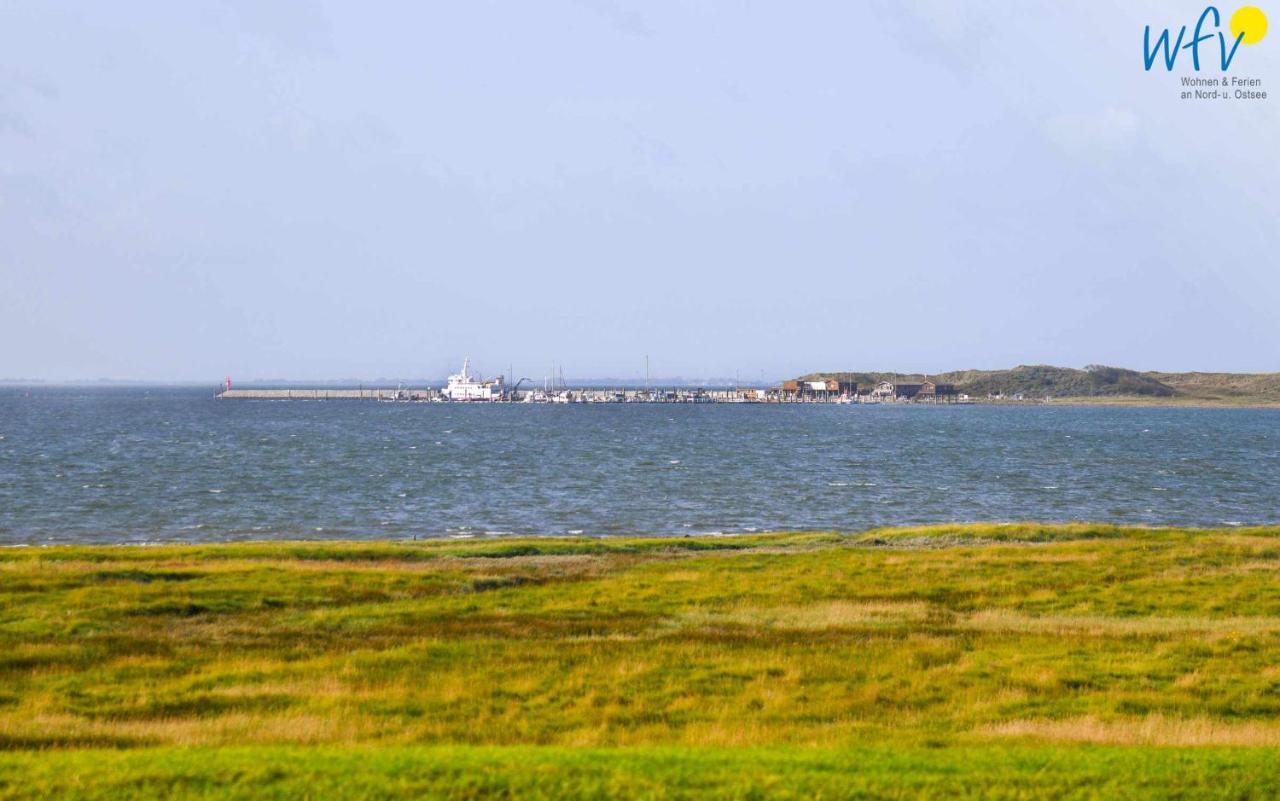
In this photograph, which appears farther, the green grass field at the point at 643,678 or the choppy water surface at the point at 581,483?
the choppy water surface at the point at 581,483

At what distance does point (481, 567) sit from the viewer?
135 ft

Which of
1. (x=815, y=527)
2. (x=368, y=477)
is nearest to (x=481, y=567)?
(x=815, y=527)

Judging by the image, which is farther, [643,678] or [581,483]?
[581,483]

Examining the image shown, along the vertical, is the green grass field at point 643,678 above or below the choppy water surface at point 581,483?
above

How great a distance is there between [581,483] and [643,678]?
65.9m

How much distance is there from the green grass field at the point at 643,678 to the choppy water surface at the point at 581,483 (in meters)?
23.4

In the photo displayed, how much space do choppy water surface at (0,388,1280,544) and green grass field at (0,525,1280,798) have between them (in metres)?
23.4

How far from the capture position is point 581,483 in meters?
88.0

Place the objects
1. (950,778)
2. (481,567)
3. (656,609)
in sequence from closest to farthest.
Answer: (950,778) → (656,609) → (481,567)

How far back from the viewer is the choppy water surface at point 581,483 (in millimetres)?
65125

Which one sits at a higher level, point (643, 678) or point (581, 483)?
point (643, 678)

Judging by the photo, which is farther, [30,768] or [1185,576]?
[1185,576]

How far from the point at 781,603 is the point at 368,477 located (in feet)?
211

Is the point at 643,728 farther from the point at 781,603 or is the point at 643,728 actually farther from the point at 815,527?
the point at 815,527
